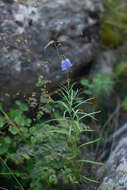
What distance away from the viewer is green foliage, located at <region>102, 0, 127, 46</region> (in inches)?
156

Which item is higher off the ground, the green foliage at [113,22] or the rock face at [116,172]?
the green foliage at [113,22]

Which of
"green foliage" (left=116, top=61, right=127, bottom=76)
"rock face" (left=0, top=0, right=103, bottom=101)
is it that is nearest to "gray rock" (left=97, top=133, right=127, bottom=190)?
"rock face" (left=0, top=0, right=103, bottom=101)

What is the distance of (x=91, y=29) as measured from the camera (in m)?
3.10

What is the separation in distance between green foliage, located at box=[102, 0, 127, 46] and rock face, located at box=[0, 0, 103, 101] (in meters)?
0.72

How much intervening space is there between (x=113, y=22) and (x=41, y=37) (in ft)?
6.18

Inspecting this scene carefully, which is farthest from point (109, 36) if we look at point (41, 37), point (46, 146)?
point (46, 146)

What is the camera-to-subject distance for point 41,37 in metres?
2.53

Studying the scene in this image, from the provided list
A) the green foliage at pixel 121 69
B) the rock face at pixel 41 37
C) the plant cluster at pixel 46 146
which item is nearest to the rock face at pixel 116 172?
the plant cluster at pixel 46 146

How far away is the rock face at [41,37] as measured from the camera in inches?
82.7

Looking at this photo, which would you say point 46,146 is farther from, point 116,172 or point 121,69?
point 121,69

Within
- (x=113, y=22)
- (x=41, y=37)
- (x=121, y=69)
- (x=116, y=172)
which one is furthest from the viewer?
(x=113, y=22)

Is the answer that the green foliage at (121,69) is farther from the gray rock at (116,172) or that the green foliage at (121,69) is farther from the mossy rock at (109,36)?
the gray rock at (116,172)

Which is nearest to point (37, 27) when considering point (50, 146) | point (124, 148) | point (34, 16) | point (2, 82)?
point (34, 16)

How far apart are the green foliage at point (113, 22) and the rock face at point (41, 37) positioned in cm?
72
